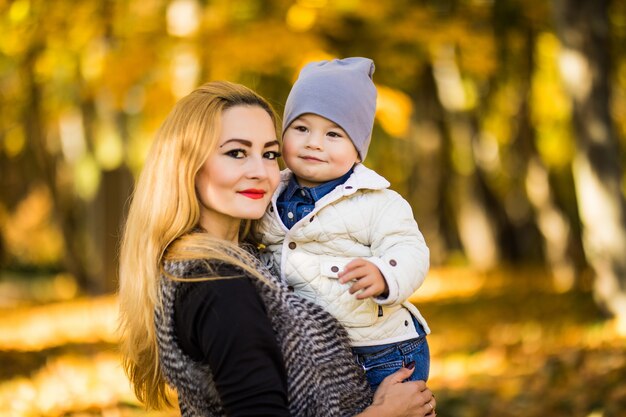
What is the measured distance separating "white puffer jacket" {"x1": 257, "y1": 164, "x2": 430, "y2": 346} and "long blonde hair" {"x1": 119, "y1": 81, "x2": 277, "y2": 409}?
366mm

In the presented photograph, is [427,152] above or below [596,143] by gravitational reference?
below

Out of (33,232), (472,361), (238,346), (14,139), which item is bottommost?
(33,232)

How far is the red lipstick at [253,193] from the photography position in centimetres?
295

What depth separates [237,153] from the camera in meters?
2.95

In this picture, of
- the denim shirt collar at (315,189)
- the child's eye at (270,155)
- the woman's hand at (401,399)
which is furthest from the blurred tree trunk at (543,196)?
the child's eye at (270,155)

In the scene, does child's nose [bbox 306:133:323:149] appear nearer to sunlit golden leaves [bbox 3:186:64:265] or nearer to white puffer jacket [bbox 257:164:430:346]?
white puffer jacket [bbox 257:164:430:346]

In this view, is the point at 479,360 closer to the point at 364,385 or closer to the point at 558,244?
the point at 364,385

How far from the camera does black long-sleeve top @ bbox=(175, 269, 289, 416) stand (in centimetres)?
250

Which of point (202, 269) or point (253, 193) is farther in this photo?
point (253, 193)

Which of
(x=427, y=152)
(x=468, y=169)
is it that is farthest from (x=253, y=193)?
(x=468, y=169)

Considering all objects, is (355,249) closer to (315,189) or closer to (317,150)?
(315,189)

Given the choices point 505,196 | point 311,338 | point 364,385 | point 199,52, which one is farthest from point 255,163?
point 505,196

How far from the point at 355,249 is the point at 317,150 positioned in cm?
39

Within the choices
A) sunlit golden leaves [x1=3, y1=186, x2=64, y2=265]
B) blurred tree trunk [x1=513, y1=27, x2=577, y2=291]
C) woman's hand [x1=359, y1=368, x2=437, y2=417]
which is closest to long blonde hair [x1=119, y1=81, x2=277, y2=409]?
woman's hand [x1=359, y1=368, x2=437, y2=417]
